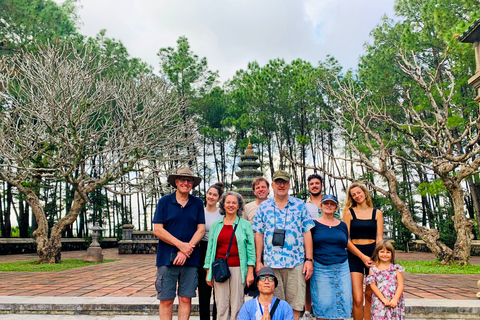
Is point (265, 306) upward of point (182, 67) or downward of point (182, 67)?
downward

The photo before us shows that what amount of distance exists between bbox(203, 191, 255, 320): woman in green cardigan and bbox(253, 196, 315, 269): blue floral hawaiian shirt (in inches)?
5.7

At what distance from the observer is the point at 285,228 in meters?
3.41

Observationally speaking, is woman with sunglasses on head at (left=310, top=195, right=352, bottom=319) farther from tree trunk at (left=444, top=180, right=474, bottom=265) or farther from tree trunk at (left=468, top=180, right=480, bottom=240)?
tree trunk at (left=468, top=180, right=480, bottom=240)

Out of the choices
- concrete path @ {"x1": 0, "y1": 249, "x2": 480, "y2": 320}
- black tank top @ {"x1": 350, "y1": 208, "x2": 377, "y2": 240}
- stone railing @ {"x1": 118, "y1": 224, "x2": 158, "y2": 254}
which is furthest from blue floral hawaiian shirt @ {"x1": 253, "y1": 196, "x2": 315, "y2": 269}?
stone railing @ {"x1": 118, "y1": 224, "x2": 158, "y2": 254}

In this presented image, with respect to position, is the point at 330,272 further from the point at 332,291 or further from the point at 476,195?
the point at 476,195

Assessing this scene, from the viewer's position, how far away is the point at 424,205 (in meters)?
21.0

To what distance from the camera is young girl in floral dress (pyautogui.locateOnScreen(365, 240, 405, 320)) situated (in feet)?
11.2

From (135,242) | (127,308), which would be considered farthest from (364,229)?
(135,242)

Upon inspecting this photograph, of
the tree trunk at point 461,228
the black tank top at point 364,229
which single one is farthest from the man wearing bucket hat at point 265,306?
the tree trunk at point 461,228

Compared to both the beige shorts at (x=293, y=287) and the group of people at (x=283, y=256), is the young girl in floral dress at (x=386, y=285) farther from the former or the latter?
the beige shorts at (x=293, y=287)

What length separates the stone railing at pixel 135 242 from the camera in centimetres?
1822

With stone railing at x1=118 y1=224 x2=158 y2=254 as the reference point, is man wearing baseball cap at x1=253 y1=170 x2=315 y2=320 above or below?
above

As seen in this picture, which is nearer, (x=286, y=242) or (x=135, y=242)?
(x=286, y=242)

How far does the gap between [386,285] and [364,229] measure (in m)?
0.58
